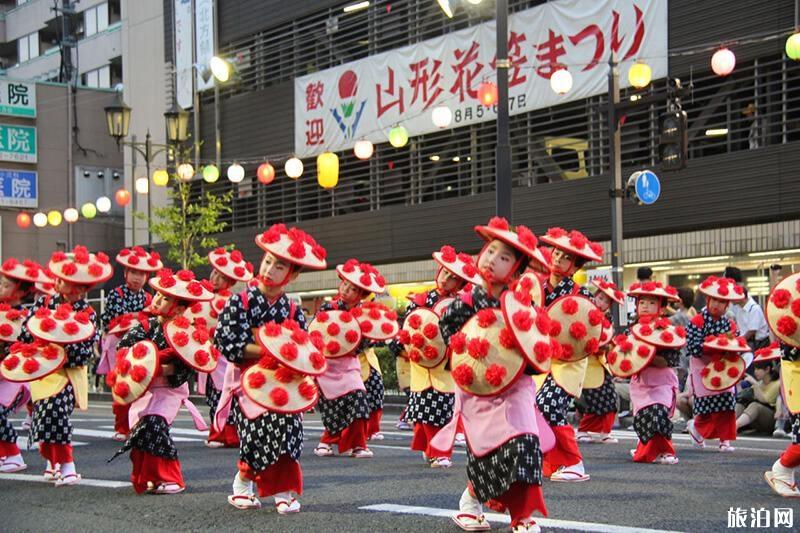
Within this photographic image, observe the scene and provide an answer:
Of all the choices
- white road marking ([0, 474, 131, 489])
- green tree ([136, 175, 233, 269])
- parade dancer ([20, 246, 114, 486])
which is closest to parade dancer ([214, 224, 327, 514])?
white road marking ([0, 474, 131, 489])

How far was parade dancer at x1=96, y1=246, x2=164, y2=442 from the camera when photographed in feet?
43.1

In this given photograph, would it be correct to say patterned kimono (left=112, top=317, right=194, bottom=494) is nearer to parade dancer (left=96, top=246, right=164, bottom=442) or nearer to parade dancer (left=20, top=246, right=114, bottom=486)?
parade dancer (left=20, top=246, right=114, bottom=486)

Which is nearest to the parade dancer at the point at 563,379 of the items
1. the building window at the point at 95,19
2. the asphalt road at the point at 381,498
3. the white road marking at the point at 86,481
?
the asphalt road at the point at 381,498

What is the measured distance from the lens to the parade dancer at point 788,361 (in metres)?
8.03

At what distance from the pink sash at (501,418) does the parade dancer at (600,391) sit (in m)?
5.73

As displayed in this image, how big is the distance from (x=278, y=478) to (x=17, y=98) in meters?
33.9

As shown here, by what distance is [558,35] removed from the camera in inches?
868

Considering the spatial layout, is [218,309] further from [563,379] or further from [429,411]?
[563,379]

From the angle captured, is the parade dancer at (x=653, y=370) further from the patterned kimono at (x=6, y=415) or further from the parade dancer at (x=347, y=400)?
the patterned kimono at (x=6, y=415)

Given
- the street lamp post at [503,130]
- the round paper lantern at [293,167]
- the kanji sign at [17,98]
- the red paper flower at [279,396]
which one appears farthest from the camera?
the kanji sign at [17,98]

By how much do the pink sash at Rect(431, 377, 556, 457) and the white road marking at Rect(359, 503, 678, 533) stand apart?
1.89 ft

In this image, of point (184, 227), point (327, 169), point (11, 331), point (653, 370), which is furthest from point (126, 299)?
point (184, 227)

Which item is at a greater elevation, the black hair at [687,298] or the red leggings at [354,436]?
the black hair at [687,298]

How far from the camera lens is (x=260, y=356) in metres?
7.68
